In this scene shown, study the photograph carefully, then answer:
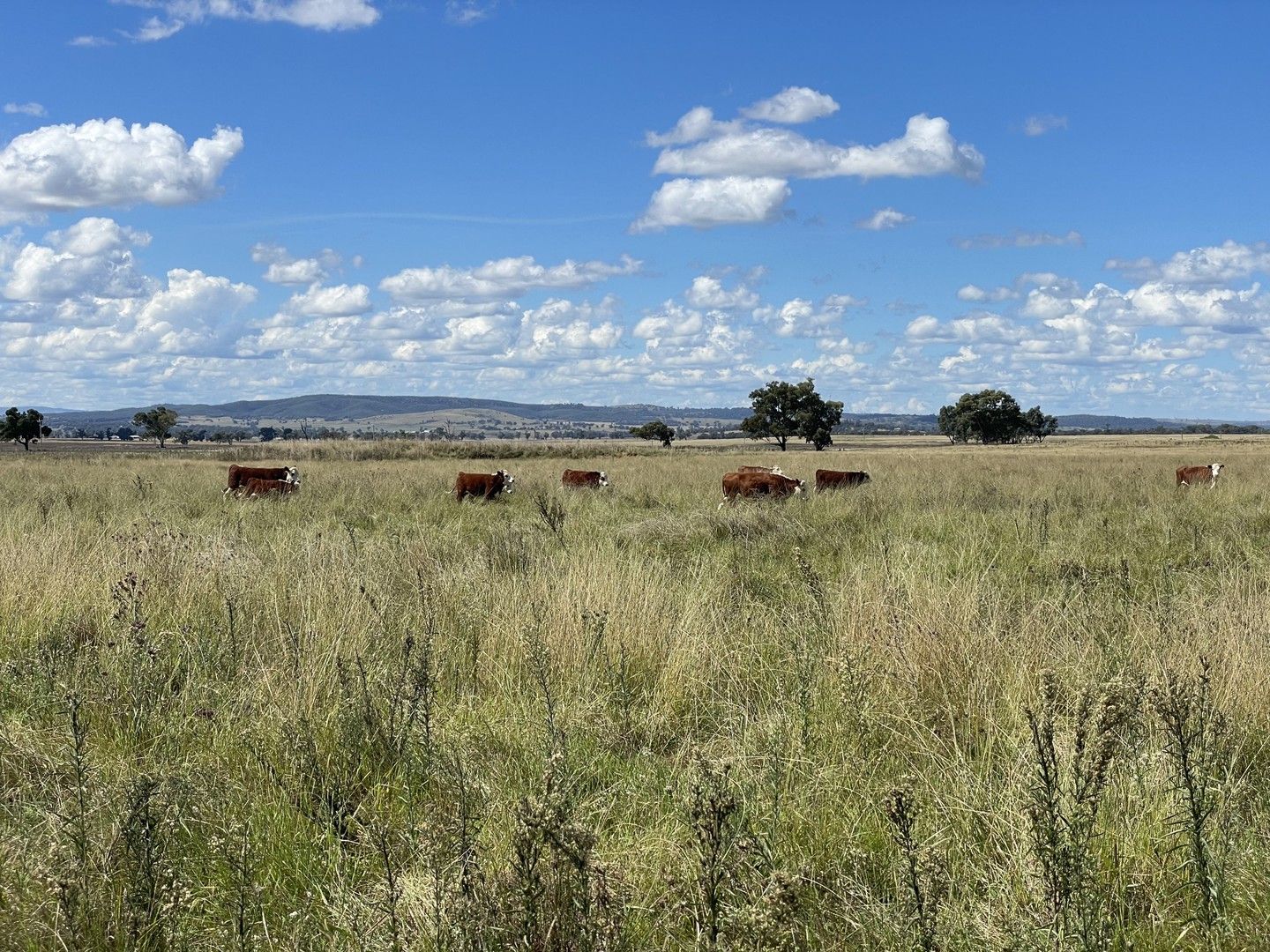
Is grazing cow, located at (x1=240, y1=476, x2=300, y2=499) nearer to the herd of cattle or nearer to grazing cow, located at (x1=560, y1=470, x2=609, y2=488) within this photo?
the herd of cattle

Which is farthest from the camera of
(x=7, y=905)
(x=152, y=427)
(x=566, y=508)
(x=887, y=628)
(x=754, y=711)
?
(x=152, y=427)

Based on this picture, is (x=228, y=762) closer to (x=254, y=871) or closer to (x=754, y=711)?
(x=254, y=871)

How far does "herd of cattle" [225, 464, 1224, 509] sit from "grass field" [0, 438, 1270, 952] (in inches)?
385

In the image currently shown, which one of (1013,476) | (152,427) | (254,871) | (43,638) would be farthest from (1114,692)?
(152,427)

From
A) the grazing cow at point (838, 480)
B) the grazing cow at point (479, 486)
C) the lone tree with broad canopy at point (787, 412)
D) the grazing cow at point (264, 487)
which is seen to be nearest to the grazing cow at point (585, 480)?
the grazing cow at point (479, 486)

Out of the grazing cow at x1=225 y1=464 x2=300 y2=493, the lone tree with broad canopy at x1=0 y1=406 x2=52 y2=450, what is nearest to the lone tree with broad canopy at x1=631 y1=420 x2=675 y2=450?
the lone tree with broad canopy at x1=0 y1=406 x2=52 y2=450

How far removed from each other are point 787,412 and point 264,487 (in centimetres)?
7468

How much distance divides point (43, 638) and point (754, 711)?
468 centimetres

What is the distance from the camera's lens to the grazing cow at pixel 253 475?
2105cm

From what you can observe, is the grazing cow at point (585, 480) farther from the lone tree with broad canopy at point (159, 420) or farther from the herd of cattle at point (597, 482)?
the lone tree with broad canopy at point (159, 420)

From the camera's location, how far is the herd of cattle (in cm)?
1902

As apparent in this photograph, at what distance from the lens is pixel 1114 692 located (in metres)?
3.50

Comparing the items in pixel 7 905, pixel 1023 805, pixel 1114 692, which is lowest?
pixel 7 905

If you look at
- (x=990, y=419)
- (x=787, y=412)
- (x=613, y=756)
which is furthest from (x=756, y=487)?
(x=990, y=419)
